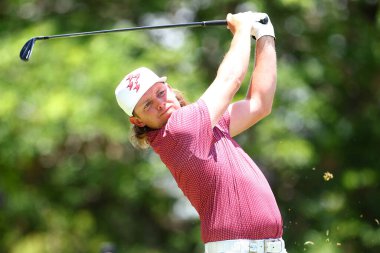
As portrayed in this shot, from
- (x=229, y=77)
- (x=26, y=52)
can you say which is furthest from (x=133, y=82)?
(x=26, y=52)

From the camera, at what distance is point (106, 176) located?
1221 centimetres

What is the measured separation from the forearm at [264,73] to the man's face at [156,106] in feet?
1.37

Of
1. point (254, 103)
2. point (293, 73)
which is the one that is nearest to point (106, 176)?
point (293, 73)

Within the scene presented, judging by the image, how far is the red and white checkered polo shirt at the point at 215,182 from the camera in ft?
13.6

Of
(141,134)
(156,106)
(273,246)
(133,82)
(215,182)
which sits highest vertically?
(133,82)

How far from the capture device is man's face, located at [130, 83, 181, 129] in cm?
429

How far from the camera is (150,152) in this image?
11.9 meters

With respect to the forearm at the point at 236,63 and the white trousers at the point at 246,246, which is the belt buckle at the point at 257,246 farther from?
the forearm at the point at 236,63

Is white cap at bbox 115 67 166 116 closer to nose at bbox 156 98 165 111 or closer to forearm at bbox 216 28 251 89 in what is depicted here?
nose at bbox 156 98 165 111

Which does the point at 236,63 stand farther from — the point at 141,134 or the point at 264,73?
the point at 141,134

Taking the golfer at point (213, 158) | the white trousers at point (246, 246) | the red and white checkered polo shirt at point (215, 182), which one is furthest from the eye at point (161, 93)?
the white trousers at point (246, 246)

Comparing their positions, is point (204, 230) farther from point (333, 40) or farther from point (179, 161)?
point (333, 40)

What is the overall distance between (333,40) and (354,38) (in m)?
0.23

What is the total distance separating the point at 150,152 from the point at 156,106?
758cm
